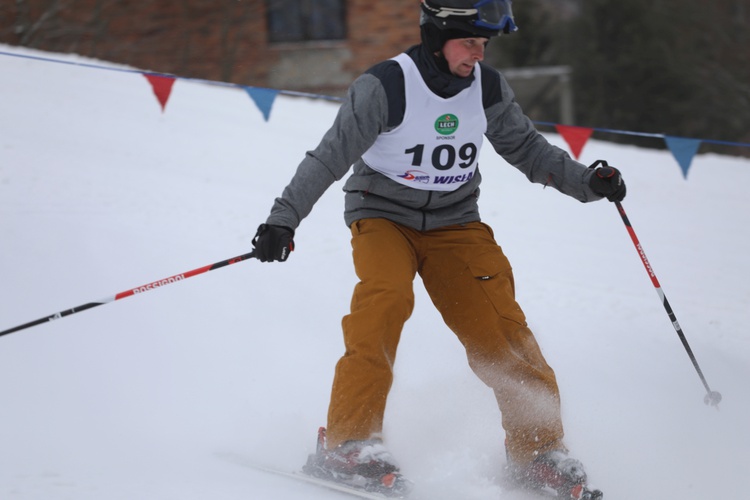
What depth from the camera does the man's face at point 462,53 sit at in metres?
3.35

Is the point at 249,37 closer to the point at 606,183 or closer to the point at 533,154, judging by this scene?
the point at 533,154

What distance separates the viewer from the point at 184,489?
322 centimetres

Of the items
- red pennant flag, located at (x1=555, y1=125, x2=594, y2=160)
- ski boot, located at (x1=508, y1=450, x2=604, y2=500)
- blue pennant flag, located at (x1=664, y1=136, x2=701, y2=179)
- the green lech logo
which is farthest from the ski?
blue pennant flag, located at (x1=664, y1=136, x2=701, y2=179)

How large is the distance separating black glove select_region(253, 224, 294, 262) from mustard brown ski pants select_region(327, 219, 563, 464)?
348 millimetres

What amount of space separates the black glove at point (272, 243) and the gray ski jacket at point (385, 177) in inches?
1.6

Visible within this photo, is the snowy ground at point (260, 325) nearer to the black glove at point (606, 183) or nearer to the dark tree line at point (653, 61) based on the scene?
the black glove at point (606, 183)

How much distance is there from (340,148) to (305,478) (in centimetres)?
119

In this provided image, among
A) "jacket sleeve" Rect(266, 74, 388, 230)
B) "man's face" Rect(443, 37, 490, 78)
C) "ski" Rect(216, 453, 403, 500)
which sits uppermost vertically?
"man's face" Rect(443, 37, 490, 78)

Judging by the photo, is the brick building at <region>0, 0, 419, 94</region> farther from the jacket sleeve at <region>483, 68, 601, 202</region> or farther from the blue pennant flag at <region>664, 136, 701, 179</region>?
the jacket sleeve at <region>483, 68, 601, 202</region>

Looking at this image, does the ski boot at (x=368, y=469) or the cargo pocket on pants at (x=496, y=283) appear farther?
the cargo pocket on pants at (x=496, y=283)

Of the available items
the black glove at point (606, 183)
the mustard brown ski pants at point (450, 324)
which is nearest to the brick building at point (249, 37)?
the black glove at point (606, 183)

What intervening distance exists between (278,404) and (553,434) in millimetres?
1443

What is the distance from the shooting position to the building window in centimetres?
1498

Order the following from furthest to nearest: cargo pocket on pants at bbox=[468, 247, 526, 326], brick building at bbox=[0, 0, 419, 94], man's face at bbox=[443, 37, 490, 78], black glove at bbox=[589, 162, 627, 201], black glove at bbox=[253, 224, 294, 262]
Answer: brick building at bbox=[0, 0, 419, 94]
black glove at bbox=[589, 162, 627, 201]
cargo pocket on pants at bbox=[468, 247, 526, 326]
man's face at bbox=[443, 37, 490, 78]
black glove at bbox=[253, 224, 294, 262]
